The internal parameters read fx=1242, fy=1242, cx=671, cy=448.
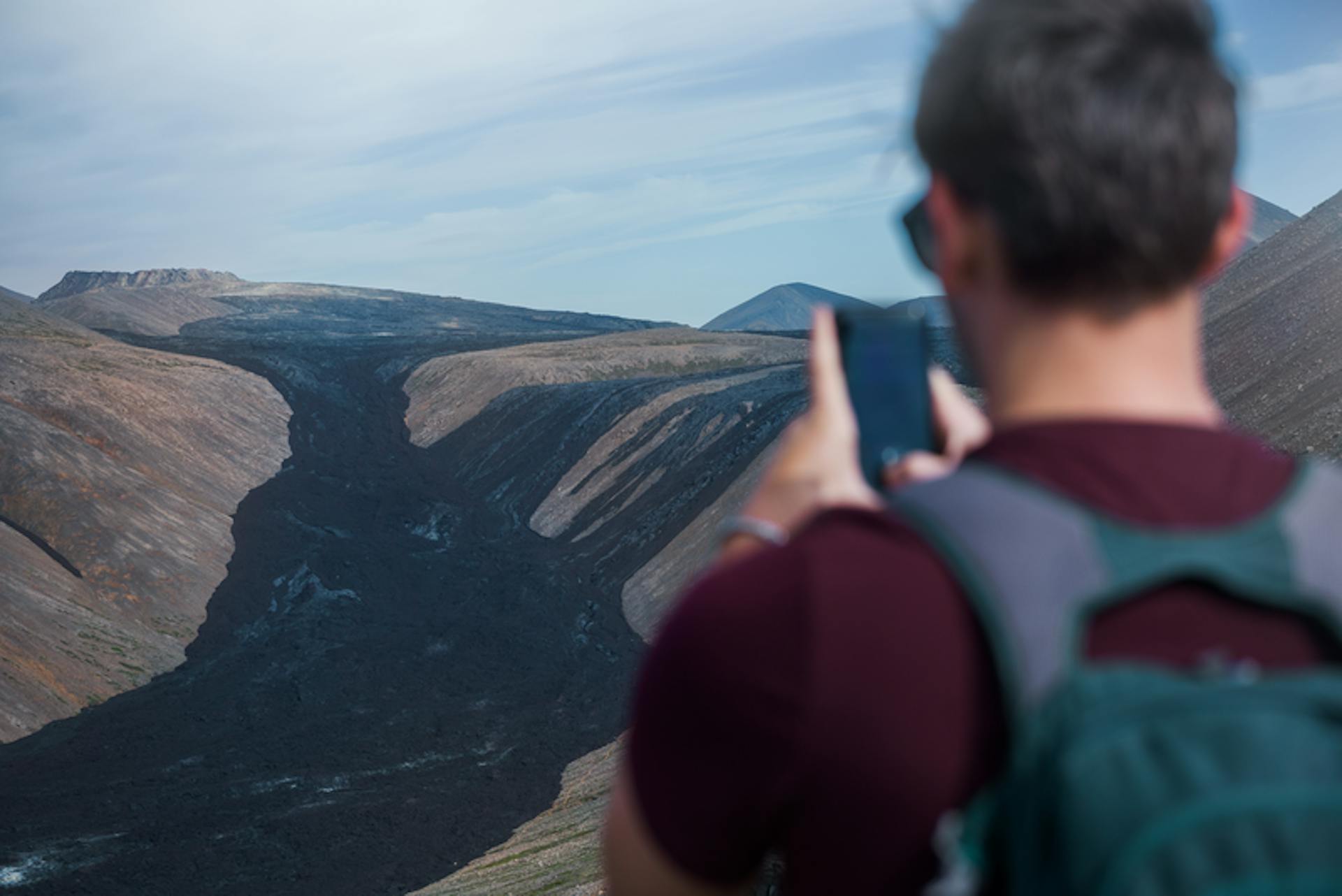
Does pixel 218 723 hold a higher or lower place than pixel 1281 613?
lower

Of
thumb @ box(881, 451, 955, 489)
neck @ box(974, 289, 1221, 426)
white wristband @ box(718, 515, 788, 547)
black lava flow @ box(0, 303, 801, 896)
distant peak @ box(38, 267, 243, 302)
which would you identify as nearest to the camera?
neck @ box(974, 289, 1221, 426)

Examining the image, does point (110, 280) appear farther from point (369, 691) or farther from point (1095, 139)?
point (1095, 139)

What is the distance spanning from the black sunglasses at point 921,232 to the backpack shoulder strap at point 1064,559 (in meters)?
0.41

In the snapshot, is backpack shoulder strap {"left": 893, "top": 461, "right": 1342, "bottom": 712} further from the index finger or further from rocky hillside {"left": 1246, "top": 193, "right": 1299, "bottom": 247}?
rocky hillside {"left": 1246, "top": 193, "right": 1299, "bottom": 247}

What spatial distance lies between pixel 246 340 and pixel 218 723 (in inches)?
3321

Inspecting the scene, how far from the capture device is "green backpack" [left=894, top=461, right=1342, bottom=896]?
1.30 m

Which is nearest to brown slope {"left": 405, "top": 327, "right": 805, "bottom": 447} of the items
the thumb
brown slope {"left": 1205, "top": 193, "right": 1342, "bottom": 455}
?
brown slope {"left": 1205, "top": 193, "right": 1342, "bottom": 455}

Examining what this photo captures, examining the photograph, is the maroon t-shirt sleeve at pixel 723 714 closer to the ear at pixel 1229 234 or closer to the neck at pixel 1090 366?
the neck at pixel 1090 366

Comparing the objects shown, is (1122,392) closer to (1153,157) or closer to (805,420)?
(1153,157)

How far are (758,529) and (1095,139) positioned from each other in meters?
0.65

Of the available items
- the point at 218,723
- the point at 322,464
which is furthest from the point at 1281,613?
the point at 322,464

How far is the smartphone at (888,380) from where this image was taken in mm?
1876

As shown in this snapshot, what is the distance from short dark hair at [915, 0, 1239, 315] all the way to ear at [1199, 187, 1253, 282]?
5 centimetres

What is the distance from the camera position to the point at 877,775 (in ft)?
4.65
